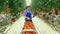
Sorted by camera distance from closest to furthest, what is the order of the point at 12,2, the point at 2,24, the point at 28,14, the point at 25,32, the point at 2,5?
1. the point at 25,32
2. the point at 28,14
3. the point at 2,5
4. the point at 2,24
5. the point at 12,2

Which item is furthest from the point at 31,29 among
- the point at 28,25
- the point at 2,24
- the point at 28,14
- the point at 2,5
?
the point at 2,24

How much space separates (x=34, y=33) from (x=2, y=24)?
247 inches

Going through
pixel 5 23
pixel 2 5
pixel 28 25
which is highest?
pixel 2 5

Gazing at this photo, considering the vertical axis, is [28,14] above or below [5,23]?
above

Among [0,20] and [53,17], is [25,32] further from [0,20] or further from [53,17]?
[53,17]

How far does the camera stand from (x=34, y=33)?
1095 centimetres

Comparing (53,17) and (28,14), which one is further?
(53,17)

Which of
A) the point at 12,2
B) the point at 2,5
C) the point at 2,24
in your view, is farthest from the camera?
the point at 12,2

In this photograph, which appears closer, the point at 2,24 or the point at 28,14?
the point at 28,14

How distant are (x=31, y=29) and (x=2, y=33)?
9.41 ft

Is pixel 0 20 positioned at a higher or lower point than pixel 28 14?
lower

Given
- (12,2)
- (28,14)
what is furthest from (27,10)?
(12,2)

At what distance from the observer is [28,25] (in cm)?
1083

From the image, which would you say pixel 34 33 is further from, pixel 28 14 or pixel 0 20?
pixel 0 20
